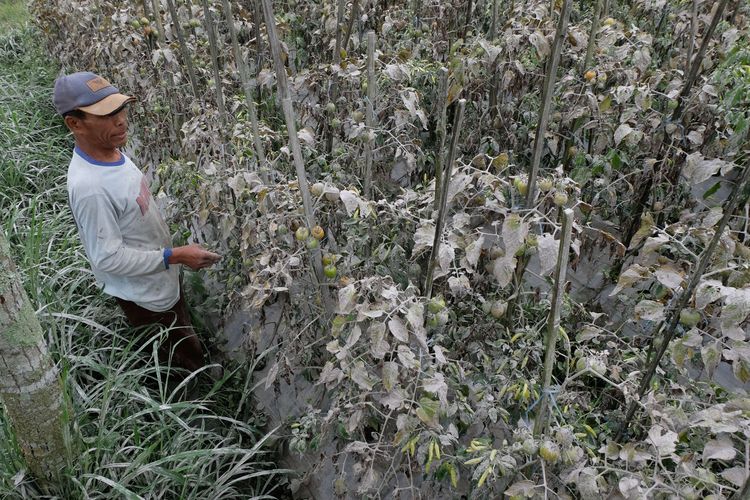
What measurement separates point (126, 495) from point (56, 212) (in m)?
2.12

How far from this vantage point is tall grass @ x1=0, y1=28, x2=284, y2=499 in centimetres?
162

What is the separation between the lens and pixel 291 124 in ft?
4.13

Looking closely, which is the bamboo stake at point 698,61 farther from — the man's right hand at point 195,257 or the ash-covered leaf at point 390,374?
the man's right hand at point 195,257

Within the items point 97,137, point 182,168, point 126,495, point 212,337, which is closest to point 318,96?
point 182,168

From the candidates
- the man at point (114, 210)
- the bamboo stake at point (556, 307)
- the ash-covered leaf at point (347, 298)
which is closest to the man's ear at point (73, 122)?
the man at point (114, 210)

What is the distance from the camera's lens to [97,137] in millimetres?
1736

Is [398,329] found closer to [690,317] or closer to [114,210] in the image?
[690,317]

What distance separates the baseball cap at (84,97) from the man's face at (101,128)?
21 millimetres

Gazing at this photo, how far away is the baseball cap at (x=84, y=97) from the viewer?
1.66 metres

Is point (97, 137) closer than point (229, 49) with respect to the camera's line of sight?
Yes

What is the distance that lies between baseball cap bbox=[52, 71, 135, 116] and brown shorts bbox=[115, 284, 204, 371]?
0.76 m

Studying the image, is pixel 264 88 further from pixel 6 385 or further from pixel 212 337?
pixel 6 385

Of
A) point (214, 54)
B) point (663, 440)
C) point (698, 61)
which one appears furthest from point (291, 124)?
point (698, 61)

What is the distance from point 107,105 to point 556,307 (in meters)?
1.49
